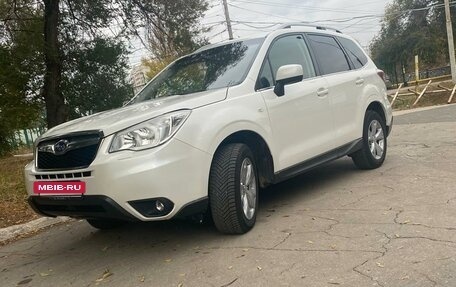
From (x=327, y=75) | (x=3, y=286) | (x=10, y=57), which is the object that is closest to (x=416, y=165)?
(x=327, y=75)

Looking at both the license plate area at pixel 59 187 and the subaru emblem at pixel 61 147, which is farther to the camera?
the subaru emblem at pixel 61 147

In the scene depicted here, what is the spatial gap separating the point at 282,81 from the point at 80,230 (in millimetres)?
2866

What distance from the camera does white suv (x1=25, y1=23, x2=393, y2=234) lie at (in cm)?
377

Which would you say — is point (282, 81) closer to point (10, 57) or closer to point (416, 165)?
point (416, 165)

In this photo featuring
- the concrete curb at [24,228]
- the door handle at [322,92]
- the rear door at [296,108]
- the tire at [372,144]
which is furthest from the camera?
the tire at [372,144]

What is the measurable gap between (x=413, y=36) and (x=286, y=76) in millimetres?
46019

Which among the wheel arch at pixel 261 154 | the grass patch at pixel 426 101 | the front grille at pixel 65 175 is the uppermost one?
the front grille at pixel 65 175

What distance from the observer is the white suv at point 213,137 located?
377 cm

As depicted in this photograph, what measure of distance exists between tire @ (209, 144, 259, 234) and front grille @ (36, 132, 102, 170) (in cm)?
99

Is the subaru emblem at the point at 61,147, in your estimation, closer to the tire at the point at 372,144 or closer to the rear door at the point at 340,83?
the rear door at the point at 340,83

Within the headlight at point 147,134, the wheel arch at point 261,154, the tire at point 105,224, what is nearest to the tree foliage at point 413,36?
the wheel arch at point 261,154

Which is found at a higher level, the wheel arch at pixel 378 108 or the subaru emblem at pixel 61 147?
the subaru emblem at pixel 61 147

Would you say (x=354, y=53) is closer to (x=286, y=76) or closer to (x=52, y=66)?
(x=286, y=76)

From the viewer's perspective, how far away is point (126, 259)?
4.27 meters
